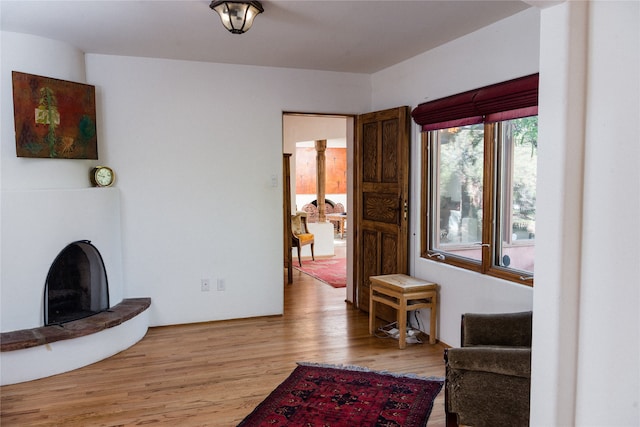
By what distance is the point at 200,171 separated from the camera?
4754mm

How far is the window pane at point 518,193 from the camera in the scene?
10.8ft

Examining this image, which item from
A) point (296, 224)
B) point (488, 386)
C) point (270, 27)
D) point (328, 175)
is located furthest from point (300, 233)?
point (328, 175)

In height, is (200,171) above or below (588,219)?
above

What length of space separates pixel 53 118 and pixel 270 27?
1.87m

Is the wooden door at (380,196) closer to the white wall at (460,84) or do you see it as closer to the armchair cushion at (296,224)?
the white wall at (460,84)

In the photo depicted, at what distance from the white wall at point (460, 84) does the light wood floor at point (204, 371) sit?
53 cm

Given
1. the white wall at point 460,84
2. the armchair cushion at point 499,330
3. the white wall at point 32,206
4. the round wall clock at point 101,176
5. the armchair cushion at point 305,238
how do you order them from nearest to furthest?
the armchair cushion at point 499,330
the white wall at point 460,84
the white wall at point 32,206
the round wall clock at point 101,176
the armchair cushion at point 305,238

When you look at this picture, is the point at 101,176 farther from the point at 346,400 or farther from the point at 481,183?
the point at 481,183

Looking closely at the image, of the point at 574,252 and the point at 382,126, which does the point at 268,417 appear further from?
the point at 382,126

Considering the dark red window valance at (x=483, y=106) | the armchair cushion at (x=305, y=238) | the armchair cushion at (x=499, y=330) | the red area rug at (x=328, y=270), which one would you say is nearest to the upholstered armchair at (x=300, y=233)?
the armchair cushion at (x=305, y=238)

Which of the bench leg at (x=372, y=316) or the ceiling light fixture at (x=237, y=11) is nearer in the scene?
the ceiling light fixture at (x=237, y=11)

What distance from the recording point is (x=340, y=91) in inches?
202

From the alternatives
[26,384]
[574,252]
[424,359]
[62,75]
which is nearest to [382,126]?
[424,359]

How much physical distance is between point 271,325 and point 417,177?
1.96m
